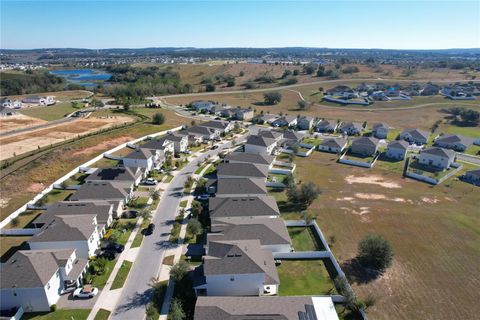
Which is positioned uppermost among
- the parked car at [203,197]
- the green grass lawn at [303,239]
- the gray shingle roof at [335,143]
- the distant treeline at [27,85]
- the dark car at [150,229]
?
the distant treeline at [27,85]

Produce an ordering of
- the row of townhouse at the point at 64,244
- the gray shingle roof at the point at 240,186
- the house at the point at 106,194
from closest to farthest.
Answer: the row of townhouse at the point at 64,244 < the house at the point at 106,194 < the gray shingle roof at the point at 240,186

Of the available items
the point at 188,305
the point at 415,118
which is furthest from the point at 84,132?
the point at 415,118

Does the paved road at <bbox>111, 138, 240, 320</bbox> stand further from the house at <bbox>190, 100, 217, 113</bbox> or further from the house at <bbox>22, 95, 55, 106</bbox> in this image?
the house at <bbox>22, 95, 55, 106</bbox>

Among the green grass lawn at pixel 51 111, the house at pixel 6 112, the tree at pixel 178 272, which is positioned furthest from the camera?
the green grass lawn at pixel 51 111

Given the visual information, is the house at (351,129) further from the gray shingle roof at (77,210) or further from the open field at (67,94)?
the open field at (67,94)

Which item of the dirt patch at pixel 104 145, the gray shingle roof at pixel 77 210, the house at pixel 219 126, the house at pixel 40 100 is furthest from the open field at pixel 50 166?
the house at pixel 40 100

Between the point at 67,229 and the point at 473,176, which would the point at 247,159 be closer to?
the point at 67,229

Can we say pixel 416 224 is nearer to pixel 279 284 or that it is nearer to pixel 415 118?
pixel 279 284

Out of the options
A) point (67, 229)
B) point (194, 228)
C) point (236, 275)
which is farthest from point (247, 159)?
point (67, 229)
